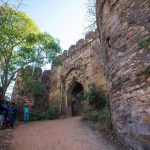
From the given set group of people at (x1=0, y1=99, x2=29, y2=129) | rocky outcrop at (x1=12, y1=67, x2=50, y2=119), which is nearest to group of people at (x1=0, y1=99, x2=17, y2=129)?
group of people at (x1=0, y1=99, x2=29, y2=129)

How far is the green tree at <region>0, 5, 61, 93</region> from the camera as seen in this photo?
983cm

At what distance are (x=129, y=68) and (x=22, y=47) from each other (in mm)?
6891

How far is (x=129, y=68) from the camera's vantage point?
4715 millimetres

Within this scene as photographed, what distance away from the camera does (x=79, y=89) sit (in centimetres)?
1395

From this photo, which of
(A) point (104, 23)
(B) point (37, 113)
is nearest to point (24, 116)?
(B) point (37, 113)

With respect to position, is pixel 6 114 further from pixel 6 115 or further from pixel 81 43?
pixel 81 43

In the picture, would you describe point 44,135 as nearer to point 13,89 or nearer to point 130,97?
point 130,97

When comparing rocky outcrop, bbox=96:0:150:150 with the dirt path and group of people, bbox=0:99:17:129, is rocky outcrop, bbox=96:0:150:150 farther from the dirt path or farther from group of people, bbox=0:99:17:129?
group of people, bbox=0:99:17:129

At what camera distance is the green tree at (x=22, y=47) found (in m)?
9.83

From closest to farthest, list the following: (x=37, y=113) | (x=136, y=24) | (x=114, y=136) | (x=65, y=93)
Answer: (x=136, y=24) → (x=114, y=136) → (x=37, y=113) → (x=65, y=93)

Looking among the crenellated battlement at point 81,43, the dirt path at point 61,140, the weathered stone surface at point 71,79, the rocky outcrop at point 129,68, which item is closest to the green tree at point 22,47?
the weathered stone surface at point 71,79

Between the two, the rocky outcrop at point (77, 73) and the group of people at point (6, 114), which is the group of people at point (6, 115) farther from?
the rocky outcrop at point (77, 73)

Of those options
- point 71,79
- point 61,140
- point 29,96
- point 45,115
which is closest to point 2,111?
point 61,140

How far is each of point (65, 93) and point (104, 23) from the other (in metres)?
8.35
